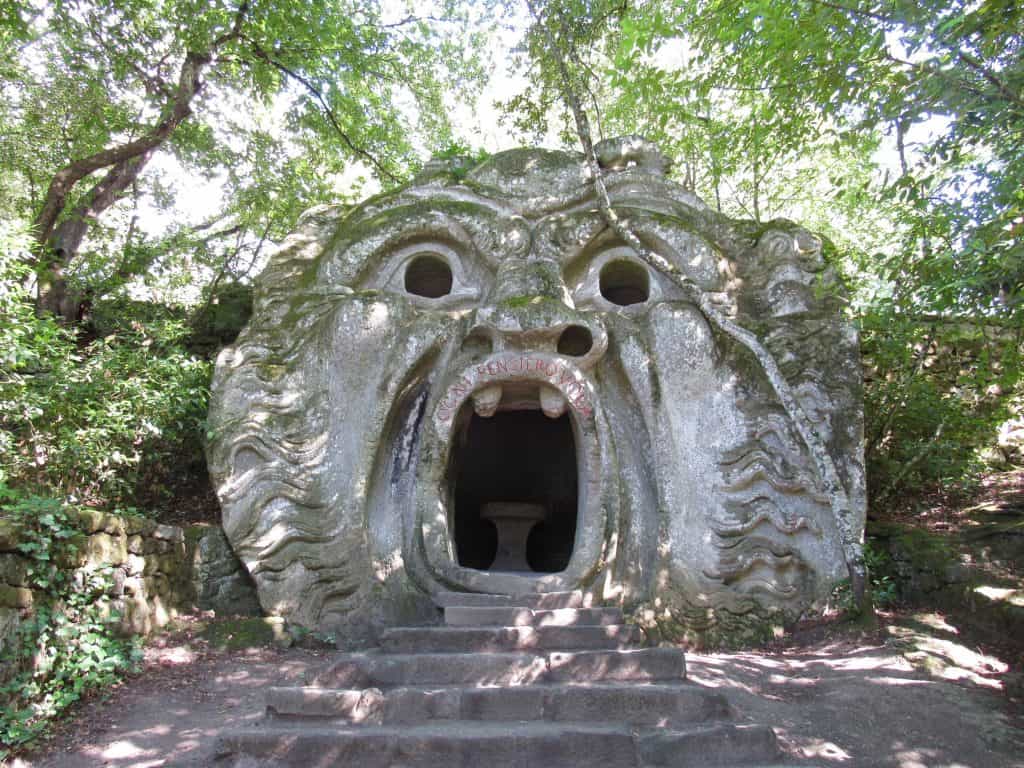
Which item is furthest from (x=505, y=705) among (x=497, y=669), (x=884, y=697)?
(x=884, y=697)

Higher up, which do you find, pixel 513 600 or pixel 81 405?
pixel 81 405

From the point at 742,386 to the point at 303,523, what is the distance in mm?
3922

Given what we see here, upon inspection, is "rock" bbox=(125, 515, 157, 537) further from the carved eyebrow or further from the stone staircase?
the carved eyebrow

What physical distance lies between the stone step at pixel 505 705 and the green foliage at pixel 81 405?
3064mm

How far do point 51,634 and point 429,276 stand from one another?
4.75 m

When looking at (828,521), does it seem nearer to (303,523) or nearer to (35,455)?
(303,523)

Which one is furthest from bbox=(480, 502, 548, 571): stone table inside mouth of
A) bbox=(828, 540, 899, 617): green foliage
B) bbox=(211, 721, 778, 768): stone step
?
bbox=(211, 721, 778, 768): stone step

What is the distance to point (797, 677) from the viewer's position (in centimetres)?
476

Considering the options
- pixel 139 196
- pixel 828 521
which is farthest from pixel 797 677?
pixel 139 196

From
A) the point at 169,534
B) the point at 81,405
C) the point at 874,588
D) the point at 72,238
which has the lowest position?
the point at 874,588

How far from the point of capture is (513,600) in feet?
17.5

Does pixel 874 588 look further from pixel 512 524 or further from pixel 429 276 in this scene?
pixel 429 276

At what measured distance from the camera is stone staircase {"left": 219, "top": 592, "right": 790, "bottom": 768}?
3.53 m

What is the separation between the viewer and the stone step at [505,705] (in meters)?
3.87
